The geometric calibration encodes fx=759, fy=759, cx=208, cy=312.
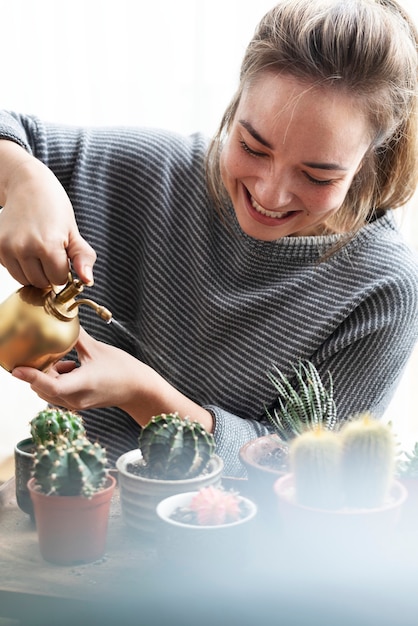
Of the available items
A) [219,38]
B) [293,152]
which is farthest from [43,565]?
[219,38]

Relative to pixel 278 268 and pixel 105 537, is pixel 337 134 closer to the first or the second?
pixel 278 268

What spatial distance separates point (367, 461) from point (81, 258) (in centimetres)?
51

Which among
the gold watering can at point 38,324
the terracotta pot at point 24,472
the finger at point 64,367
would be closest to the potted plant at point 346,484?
the terracotta pot at point 24,472

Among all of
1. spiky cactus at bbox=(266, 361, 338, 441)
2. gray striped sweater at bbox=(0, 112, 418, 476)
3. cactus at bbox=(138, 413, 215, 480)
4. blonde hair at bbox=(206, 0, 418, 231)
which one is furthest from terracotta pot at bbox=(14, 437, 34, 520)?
blonde hair at bbox=(206, 0, 418, 231)

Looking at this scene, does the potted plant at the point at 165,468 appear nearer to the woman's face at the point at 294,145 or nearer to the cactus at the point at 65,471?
the cactus at the point at 65,471

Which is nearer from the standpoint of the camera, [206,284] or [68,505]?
[68,505]

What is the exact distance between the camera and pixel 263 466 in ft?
1.98

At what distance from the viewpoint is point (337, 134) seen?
103 cm

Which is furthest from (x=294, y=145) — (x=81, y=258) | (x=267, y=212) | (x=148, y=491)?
(x=148, y=491)

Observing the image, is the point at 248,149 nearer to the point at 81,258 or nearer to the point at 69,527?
the point at 81,258

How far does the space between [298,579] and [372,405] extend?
816 millimetres

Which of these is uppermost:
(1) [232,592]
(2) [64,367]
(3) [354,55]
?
(3) [354,55]

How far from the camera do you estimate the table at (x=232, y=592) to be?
0.44 metres

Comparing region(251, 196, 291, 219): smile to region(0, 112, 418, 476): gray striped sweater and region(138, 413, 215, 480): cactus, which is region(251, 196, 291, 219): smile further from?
region(138, 413, 215, 480): cactus
